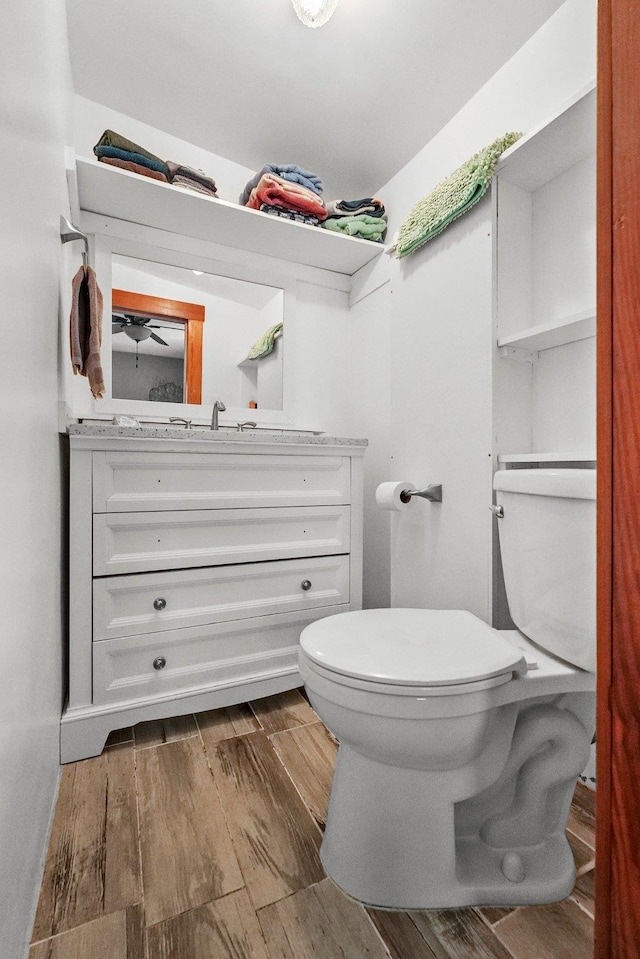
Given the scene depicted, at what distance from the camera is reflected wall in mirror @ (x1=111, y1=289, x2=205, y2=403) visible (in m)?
1.73

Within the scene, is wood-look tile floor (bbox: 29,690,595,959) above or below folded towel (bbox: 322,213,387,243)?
below

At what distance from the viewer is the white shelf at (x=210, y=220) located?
1.54 m

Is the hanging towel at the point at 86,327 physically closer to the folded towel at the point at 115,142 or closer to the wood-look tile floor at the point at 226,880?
the folded towel at the point at 115,142

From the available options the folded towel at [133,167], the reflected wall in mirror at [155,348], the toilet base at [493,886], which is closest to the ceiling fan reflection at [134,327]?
the reflected wall in mirror at [155,348]

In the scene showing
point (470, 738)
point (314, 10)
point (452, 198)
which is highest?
point (314, 10)

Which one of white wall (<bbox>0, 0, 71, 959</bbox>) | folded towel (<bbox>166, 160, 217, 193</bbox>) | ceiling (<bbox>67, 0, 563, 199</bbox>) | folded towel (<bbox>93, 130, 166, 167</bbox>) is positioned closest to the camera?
white wall (<bbox>0, 0, 71, 959</bbox>)

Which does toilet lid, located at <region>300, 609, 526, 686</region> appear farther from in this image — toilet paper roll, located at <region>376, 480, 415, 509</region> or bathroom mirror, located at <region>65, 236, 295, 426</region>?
bathroom mirror, located at <region>65, 236, 295, 426</region>

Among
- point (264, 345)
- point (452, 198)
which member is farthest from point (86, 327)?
point (452, 198)

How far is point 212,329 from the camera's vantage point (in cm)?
192

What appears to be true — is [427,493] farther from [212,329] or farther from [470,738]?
[212,329]

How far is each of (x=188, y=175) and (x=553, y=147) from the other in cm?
124

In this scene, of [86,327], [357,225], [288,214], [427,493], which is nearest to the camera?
[86,327]

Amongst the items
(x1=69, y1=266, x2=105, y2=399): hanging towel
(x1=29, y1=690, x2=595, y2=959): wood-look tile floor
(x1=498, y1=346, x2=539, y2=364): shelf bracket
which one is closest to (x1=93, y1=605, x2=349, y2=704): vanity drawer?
(x1=29, y1=690, x2=595, y2=959): wood-look tile floor

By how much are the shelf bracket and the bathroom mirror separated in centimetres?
103
